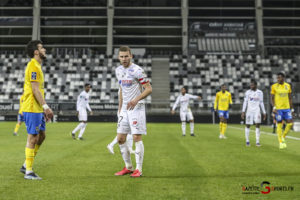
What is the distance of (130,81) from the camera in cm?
561

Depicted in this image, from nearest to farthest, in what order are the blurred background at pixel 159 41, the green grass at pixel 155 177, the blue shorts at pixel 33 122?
the green grass at pixel 155 177, the blue shorts at pixel 33 122, the blurred background at pixel 159 41

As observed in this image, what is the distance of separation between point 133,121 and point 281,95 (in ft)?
23.1

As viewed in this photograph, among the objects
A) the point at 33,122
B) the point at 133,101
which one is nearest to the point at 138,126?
the point at 133,101

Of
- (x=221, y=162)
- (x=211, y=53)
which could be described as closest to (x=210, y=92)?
(x=211, y=53)

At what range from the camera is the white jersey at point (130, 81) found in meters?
5.55

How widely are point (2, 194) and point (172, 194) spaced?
7.17 ft

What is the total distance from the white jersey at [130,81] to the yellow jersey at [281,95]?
6774 millimetres

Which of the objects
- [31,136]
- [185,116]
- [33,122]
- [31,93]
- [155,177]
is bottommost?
[155,177]

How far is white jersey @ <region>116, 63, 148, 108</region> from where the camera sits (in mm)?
5551

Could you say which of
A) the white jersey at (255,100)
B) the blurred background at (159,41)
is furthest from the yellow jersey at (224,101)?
the blurred background at (159,41)

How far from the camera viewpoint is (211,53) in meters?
35.2

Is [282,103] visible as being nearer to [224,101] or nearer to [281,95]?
[281,95]

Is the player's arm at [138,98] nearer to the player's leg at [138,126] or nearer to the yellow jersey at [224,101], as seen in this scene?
the player's leg at [138,126]

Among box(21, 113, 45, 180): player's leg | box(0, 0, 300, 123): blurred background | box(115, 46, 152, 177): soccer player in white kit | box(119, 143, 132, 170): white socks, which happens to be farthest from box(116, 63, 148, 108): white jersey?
box(0, 0, 300, 123): blurred background
